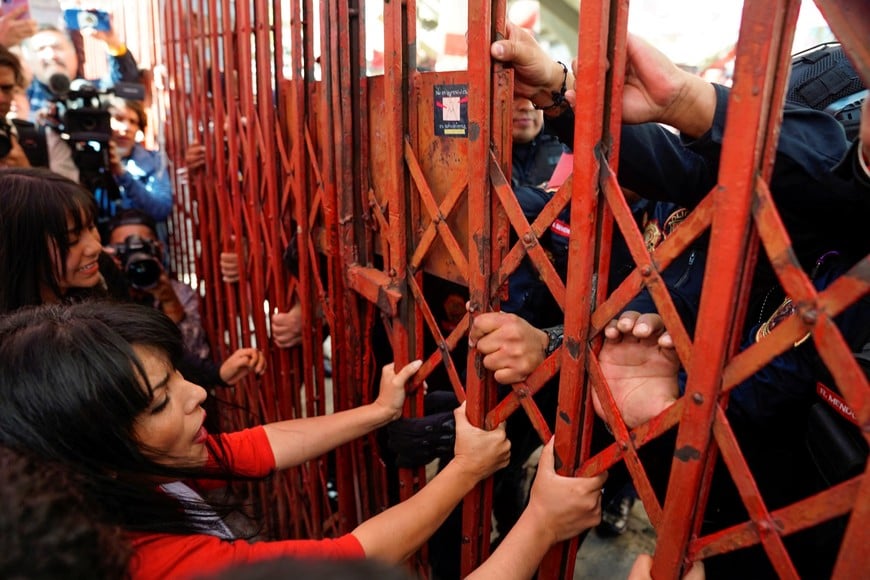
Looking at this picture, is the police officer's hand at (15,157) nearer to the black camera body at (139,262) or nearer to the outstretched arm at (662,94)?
the black camera body at (139,262)

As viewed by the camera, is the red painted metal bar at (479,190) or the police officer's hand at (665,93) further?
the red painted metal bar at (479,190)

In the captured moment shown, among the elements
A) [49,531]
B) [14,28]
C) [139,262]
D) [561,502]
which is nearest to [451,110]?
[561,502]

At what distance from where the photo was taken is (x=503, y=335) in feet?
4.38

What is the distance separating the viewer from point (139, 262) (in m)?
3.23

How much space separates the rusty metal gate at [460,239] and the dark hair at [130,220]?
2.28ft

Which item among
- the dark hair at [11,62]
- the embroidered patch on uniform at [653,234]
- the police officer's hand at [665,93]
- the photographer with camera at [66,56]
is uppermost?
the photographer with camera at [66,56]

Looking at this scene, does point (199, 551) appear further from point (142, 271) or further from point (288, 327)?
point (142, 271)

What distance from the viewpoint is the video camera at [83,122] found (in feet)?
12.6

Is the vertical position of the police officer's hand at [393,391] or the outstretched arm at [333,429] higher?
the police officer's hand at [393,391]

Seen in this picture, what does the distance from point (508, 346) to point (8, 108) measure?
349cm

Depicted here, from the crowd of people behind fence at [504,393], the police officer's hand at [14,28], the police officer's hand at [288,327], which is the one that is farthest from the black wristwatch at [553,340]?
the police officer's hand at [14,28]

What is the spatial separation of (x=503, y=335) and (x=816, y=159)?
2.23 ft

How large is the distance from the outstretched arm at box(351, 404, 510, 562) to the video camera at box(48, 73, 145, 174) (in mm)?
3550

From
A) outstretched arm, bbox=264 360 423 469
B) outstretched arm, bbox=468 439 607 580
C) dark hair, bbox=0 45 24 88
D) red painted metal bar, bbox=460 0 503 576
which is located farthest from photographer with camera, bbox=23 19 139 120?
outstretched arm, bbox=468 439 607 580
